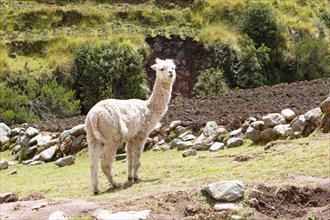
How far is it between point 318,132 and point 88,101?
18.7 metres

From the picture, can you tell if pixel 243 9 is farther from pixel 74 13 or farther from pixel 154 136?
pixel 154 136

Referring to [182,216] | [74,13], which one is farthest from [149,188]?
[74,13]

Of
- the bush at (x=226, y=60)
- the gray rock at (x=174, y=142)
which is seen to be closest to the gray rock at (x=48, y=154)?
the gray rock at (x=174, y=142)

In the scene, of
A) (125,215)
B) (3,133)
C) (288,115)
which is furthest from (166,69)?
(3,133)

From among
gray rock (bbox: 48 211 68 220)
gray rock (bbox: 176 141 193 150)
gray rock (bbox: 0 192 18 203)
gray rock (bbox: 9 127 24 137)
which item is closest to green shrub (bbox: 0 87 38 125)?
gray rock (bbox: 9 127 24 137)

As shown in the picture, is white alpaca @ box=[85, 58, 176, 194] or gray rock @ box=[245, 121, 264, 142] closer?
white alpaca @ box=[85, 58, 176, 194]

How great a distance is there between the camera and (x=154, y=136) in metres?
16.8

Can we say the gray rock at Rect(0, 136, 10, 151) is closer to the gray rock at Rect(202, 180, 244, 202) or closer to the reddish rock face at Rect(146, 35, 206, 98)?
the gray rock at Rect(202, 180, 244, 202)

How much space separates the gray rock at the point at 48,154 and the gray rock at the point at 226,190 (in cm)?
991

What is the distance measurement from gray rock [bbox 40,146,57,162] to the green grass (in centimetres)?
211

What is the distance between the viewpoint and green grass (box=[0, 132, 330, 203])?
926 centimetres

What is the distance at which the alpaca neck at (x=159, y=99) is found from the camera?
1129 cm

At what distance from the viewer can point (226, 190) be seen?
8.02 m

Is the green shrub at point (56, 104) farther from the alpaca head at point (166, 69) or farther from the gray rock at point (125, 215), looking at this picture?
the gray rock at point (125, 215)
